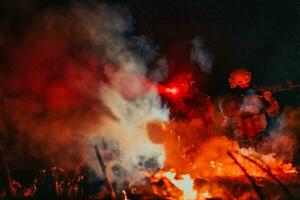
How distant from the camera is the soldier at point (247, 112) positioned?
36.3 ft

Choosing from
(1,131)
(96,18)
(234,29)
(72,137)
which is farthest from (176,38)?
(1,131)

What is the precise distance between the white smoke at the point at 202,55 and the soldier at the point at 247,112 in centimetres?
141

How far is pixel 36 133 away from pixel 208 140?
5.27 meters

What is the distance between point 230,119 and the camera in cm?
1173

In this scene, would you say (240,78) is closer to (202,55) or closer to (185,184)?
(202,55)

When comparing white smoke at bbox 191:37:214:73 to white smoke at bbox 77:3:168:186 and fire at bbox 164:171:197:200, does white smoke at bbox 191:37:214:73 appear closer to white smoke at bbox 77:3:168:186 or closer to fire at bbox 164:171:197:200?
white smoke at bbox 77:3:168:186

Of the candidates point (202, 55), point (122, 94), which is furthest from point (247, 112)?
point (122, 94)

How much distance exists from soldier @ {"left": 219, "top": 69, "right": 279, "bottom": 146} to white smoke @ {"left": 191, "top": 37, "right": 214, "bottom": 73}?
4.64 ft

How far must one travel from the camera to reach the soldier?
11078mm

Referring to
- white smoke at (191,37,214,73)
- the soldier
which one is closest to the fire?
the soldier

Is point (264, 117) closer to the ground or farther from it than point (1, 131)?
closer to the ground

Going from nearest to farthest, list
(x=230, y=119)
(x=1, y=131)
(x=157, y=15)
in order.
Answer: (x=1, y=131), (x=230, y=119), (x=157, y=15)

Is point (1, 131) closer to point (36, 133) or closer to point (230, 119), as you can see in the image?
point (36, 133)

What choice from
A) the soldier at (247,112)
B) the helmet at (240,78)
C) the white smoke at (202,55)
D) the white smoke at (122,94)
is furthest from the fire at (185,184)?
the white smoke at (202,55)
